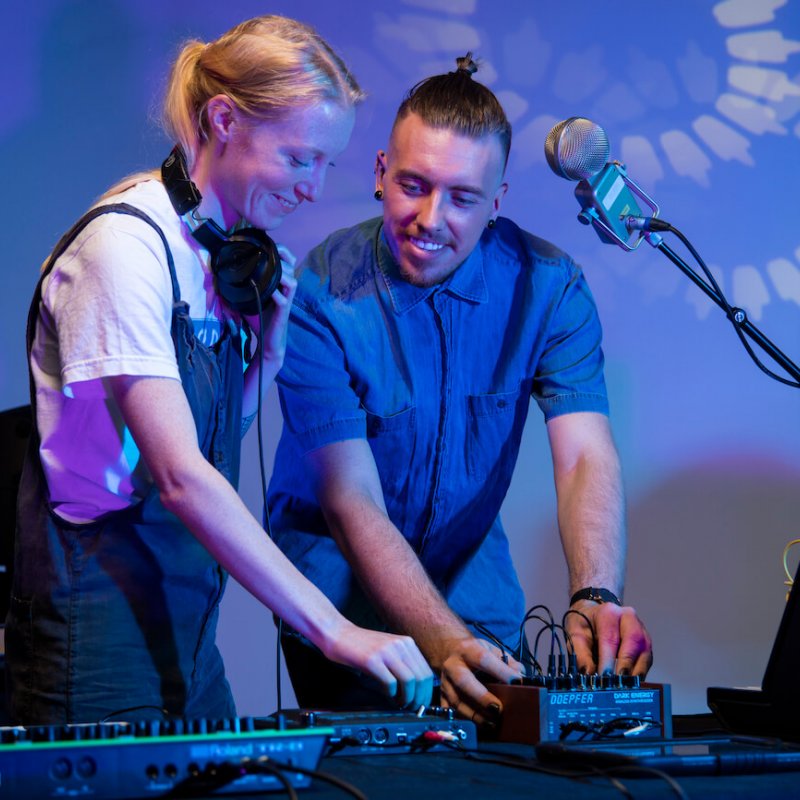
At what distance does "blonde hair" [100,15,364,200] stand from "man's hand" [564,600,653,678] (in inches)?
33.9

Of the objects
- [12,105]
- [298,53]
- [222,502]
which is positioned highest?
[12,105]

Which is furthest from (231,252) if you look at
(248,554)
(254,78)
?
(248,554)

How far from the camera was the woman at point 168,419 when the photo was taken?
4.27 feet

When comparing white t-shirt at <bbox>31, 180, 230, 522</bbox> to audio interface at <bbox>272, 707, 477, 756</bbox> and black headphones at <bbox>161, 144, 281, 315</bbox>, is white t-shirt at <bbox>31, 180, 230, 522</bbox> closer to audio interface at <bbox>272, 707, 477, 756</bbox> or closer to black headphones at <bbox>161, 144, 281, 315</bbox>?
black headphones at <bbox>161, 144, 281, 315</bbox>

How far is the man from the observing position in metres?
2.03

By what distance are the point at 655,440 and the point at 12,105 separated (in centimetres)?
209

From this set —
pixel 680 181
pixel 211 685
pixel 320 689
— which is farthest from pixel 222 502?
pixel 680 181

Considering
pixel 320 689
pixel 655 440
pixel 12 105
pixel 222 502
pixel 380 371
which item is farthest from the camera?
pixel 655 440

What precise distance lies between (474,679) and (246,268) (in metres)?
0.63

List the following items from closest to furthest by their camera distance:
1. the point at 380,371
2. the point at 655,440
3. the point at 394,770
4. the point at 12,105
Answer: the point at 394,770 → the point at 380,371 → the point at 12,105 → the point at 655,440

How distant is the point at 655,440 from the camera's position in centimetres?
336

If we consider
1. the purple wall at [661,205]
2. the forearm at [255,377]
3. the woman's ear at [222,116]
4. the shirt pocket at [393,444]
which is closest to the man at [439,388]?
the shirt pocket at [393,444]

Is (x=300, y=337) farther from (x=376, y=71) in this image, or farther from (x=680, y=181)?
(x=680, y=181)


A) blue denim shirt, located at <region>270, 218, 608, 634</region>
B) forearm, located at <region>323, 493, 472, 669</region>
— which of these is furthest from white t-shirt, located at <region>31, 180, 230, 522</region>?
blue denim shirt, located at <region>270, 218, 608, 634</region>
